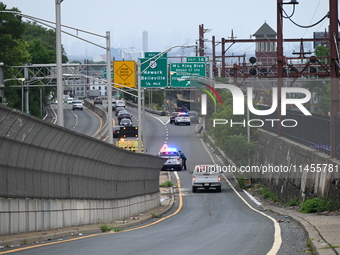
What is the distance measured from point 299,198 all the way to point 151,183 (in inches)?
286

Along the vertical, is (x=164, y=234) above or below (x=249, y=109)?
below

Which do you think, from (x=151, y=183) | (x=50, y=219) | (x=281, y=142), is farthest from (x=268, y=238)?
(x=281, y=142)

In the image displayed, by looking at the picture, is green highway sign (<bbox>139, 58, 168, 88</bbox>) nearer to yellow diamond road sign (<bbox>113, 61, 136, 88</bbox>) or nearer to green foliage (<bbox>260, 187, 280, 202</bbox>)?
yellow diamond road sign (<bbox>113, 61, 136, 88</bbox>)

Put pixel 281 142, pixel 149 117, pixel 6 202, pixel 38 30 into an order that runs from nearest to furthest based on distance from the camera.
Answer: pixel 6 202 → pixel 281 142 → pixel 149 117 → pixel 38 30

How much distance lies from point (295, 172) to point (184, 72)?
3292cm

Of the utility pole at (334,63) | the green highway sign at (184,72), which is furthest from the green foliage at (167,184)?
the utility pole at (334,63)

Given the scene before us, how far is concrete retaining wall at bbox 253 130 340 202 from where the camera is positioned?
2903 cm

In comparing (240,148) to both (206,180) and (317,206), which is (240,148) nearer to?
(206,180)

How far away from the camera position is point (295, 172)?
36562mm

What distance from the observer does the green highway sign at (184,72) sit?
67.2 m

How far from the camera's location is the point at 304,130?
3625 centimetres

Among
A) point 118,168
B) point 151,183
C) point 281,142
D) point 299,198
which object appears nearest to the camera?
point 118,168

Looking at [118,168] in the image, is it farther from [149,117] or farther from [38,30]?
[38,30]

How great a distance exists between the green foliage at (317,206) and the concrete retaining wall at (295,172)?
0.24 metres
